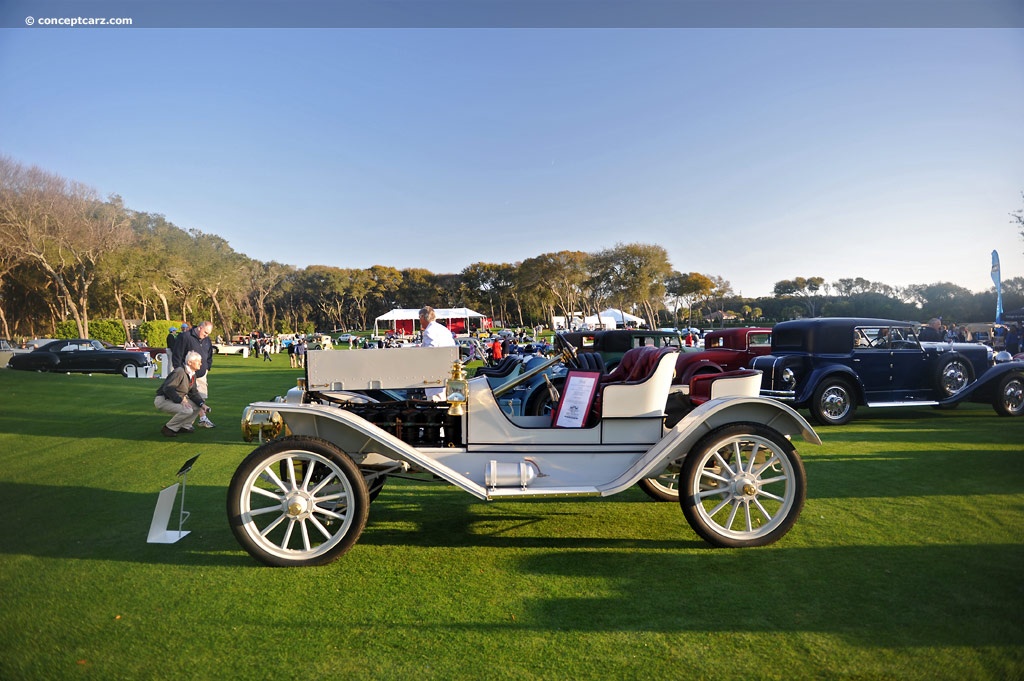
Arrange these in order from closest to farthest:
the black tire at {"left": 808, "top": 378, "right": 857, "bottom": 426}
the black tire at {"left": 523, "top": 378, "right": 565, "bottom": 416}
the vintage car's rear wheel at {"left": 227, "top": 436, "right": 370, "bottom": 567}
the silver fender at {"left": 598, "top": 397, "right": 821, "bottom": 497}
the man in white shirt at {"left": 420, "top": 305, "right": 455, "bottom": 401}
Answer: the vintage car's rear wheel at {"left": 227, "top": 436, "right": 370, "bottom": 567}
the silver fender at {"left": 598, "top": 397, "right": 821, "bottom": 497}
the man in white shirt at {"left": 420, "top": 305, "right": 455, "bottom": 401}
the black tire at {"left": 523, "top": 378, "right": 565, "bottom": 416}
the black tire at {"left": 808, "top": 378, "right": 857, "bottom": 426}

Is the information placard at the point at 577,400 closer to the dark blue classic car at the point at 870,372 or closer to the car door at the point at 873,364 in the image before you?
the dark blue classic car at the point at 870,372

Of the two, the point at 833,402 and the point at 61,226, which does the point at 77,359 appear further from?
the point at 833,402

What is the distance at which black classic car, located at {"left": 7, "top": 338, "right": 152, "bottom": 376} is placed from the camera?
17500 millimetres

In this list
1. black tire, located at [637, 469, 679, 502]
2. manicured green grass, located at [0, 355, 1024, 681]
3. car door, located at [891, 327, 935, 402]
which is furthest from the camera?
car door, located at [891, 327, 935, 402]

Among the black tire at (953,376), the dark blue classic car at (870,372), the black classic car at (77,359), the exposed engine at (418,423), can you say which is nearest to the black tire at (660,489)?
the exposed engine at (418,423)

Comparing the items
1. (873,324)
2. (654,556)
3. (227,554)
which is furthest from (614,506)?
(873,324)

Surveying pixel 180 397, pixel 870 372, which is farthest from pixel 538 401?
pixel 870 372

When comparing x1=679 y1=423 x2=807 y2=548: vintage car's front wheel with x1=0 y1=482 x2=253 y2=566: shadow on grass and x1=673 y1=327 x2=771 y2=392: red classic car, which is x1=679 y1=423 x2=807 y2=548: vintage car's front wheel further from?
x1=0 y1=482 x2=253 y2=566: shadow on grass

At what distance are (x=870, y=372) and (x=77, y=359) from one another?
20950 millimetres

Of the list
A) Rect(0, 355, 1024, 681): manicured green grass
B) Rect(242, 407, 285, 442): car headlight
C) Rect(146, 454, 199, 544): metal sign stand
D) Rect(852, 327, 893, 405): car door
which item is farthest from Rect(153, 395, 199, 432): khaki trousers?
Rect(852, 327, 893, 405): car door

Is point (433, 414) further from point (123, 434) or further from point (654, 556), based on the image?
point (123, 434)

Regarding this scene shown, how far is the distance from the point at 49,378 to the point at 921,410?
19.5 meters

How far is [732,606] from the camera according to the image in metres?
2.87

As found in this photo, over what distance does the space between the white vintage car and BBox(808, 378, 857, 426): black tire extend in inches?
209
